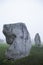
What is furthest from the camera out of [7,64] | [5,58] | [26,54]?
[26,54]

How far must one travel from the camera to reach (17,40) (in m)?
5.41

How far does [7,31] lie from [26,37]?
0.59m

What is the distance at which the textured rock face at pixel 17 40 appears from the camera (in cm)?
527

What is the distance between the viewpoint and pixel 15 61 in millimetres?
4949

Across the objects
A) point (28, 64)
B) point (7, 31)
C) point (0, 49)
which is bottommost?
point (28, 64)

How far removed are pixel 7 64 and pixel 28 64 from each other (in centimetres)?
51

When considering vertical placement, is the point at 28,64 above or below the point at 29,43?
below

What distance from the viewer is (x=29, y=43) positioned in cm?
569

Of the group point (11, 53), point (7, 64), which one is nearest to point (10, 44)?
point (11, 53)

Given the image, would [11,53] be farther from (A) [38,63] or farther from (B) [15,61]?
(A) [38,63]

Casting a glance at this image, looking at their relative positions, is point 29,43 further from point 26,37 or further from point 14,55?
point 14,55

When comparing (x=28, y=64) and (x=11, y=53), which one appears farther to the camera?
(x=11, y=53)

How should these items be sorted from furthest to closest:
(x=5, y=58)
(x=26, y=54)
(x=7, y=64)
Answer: (x=26, y=54) < (x=5, y=58) < (x=7, y=64)

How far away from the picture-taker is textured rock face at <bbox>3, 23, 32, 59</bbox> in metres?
5.27
